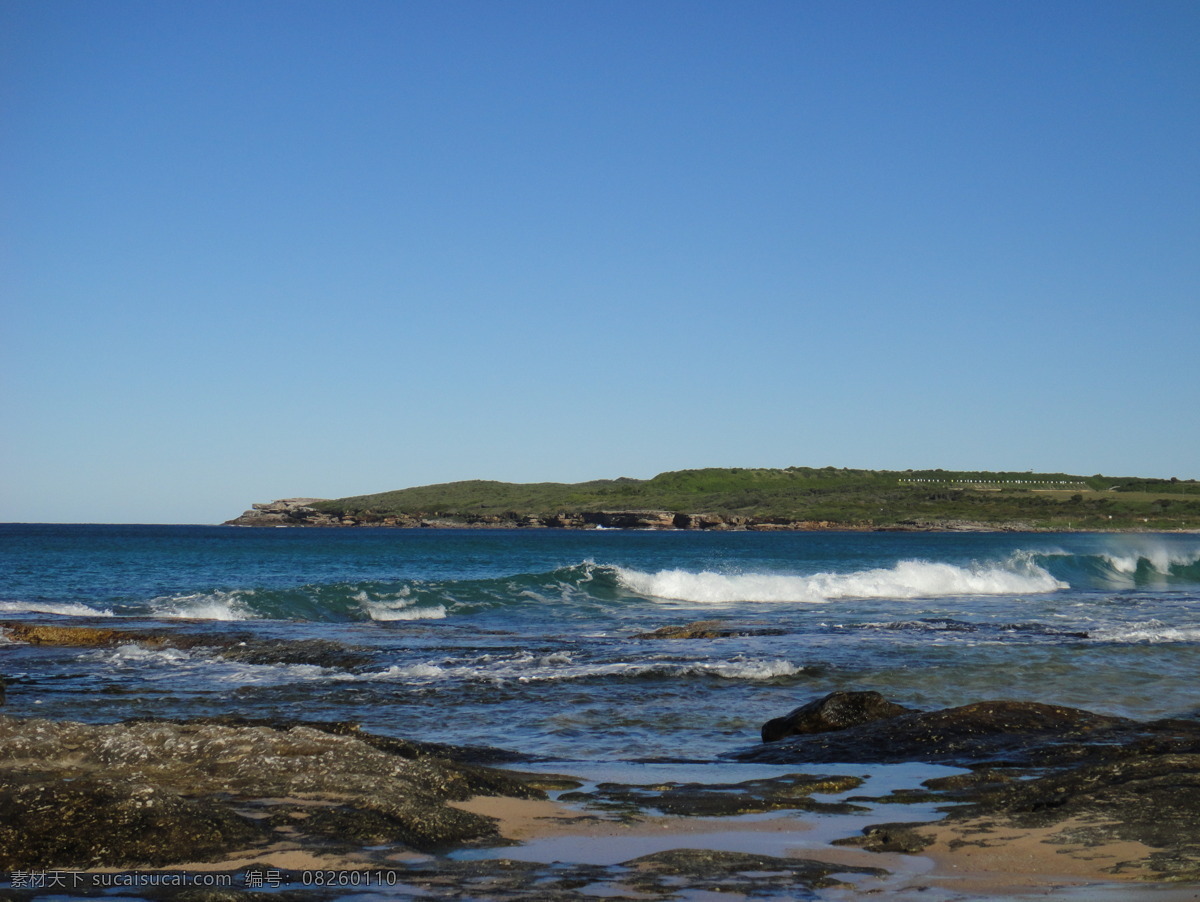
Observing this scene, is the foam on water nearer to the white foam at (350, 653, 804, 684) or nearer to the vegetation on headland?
the white foam at (350, 653, 804, 684)

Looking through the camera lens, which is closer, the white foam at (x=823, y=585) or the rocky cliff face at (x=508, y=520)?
the white foam at (x=823, y=585)

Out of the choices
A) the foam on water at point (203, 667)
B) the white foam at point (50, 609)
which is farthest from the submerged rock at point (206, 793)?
the white foam at point (50, 609)

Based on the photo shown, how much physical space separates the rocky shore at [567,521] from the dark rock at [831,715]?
377 ft

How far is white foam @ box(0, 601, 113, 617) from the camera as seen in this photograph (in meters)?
31.3

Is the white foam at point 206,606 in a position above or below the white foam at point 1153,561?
above

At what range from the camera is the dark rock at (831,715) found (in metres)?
12.1

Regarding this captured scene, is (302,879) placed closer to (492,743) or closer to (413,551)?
(492,743)

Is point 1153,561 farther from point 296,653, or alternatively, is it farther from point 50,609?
point 50,609

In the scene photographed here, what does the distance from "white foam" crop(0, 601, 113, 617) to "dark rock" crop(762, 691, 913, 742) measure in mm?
25354

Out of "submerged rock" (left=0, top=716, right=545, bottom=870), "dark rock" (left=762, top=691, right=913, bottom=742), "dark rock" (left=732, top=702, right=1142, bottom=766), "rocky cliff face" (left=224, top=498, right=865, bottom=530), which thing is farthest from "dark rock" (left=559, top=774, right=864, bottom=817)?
"rocky cliff face" (left=224, top=498, right=865, bottom=530)

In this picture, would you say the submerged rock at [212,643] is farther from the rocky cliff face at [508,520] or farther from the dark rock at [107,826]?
the rocky cliff face at [508,520]

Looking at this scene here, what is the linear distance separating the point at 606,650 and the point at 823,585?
81.0ft

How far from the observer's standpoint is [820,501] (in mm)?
146125

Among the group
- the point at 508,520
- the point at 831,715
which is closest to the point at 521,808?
the point at 831,715
